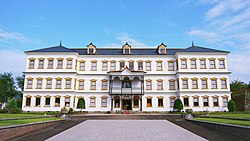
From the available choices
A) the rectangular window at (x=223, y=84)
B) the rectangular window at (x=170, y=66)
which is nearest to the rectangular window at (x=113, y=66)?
the rectangular window at (x=170, y=66)

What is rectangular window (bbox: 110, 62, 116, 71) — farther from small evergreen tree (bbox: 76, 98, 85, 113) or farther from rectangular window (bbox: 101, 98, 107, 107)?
small evergreen tree (bbox: 76, 98, 85, 113)

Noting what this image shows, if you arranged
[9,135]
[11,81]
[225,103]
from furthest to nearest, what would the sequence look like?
[11,81]
[225,103]
[9,135]

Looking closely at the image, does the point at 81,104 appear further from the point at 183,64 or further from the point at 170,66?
the point at 183,64

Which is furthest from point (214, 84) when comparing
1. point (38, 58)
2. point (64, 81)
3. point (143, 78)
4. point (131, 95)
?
point (38, 58)

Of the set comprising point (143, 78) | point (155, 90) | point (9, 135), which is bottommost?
point (9, 135)

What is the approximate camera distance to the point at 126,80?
34.8m

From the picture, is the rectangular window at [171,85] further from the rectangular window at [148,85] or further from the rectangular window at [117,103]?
the rectangular window at [117,103]

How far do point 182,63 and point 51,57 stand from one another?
906 inches

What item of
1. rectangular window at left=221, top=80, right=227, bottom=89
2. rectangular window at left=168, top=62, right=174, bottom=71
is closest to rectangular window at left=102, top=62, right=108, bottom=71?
rectangular window at left=168, top=62, right=174, bottom=71

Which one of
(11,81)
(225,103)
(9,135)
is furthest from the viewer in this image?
(11,81)

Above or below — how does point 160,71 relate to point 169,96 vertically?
above

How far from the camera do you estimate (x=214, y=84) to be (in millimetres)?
33188

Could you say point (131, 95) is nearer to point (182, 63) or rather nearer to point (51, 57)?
point (182, 63)

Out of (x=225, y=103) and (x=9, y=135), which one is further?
(x=225, y=103)
